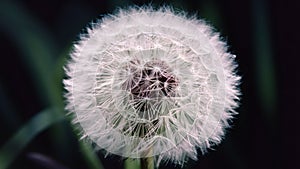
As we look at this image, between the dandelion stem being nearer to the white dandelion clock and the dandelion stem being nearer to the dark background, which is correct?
the white dandelion clock
